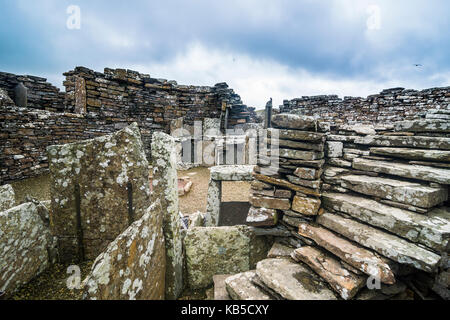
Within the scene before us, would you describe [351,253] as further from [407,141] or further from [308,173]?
[407,141]

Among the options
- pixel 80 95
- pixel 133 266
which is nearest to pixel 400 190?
pixel 133 266

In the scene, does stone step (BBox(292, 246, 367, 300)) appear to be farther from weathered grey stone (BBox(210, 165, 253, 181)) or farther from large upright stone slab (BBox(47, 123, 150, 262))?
large upright stone slab (BBox(47, 123, 150, 262))

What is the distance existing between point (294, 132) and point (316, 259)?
4.57ft

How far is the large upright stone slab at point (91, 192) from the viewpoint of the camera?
210 centimetres

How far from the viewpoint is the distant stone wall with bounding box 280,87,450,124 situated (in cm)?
683

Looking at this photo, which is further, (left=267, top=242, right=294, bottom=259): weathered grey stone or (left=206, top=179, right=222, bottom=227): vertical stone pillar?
(left=206, top=179, right=222, bottom=227): vertical stone pillar

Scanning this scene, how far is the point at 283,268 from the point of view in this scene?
1886 millimetres

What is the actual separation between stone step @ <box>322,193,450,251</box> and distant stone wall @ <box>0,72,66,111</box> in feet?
36.2

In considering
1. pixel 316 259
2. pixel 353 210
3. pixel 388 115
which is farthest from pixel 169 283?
pixel 388 115

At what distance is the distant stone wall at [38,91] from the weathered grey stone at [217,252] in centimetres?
963

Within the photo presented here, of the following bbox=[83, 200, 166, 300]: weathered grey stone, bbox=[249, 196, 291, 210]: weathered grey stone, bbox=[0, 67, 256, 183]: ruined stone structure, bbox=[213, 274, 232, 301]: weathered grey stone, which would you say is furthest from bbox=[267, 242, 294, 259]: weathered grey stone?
bbox=[0, 67, 256, 183]: ruined stone structure

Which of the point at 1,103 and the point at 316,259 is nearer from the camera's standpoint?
the point at 316,259

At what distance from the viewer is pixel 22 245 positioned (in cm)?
175

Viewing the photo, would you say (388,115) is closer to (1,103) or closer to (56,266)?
(56,266)
